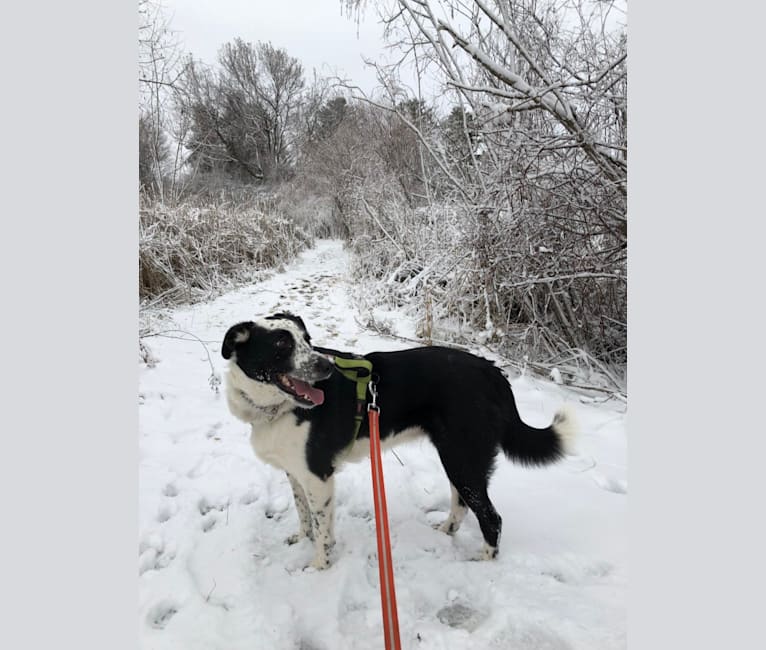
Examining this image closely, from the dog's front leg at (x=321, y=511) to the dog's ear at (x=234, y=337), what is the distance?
2.50 feet

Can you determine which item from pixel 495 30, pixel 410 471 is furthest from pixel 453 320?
pixel 495 30

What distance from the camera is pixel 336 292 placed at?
28.7 ft

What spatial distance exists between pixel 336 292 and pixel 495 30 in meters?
5.42

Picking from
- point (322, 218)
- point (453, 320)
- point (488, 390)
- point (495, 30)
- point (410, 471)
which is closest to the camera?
point (488, 390)

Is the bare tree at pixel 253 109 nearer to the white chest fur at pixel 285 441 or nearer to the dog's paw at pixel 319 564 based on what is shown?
the white chest fur at pixel 285 441

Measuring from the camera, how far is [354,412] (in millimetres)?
2111

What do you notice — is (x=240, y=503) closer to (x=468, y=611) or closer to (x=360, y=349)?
(x=468, y=611)

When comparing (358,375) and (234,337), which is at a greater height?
(234,337)

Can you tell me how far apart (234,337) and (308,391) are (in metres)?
0.47

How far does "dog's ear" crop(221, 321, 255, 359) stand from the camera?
2.01 m

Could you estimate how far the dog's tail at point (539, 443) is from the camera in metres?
2.11

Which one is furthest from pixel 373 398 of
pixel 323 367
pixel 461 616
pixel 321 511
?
pixel 461 616

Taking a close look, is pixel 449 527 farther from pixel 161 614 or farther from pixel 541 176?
pixel 541 176

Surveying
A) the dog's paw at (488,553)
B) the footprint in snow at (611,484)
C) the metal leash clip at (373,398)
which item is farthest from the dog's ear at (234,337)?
the footprint in snow at (611,484)
